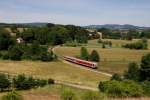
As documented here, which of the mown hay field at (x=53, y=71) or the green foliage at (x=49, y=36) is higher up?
the green foliage at (x=49, y=36)

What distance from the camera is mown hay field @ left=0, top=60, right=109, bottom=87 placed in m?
66.4

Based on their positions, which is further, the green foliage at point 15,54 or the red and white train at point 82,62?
the green foliage at point 15,54

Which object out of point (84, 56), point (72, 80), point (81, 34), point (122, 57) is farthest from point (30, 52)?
point (81, 34)

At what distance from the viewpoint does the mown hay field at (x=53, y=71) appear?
218ft

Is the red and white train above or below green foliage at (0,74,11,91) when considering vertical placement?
below

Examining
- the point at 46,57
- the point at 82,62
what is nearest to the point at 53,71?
the point at 82,62

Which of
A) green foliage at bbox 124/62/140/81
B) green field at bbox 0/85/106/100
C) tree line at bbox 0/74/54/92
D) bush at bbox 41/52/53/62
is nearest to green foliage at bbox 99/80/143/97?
green field at bbox 0/85/106/100

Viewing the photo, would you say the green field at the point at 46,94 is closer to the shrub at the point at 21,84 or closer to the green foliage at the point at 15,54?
the shrub at the point at 21,84

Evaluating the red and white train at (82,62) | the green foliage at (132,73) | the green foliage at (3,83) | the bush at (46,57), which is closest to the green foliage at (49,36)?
the red and white train at (82,62)

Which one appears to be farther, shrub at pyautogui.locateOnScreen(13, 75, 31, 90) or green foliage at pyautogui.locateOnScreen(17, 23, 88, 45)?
green foliage at pyautogui.locateOnScreen(17, 23, 88, 45)

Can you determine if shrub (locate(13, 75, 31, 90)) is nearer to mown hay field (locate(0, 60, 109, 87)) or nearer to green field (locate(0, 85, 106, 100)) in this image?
green field (locate(0, 85, 106, 100))

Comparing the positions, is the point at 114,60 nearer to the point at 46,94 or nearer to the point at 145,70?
the point at 145,70

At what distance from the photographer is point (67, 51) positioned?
112188 millimetres

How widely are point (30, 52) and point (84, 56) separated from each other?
16403 mm
